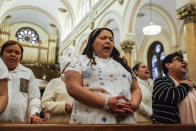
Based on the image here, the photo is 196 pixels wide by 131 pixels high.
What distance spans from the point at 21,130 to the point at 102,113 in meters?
0.64

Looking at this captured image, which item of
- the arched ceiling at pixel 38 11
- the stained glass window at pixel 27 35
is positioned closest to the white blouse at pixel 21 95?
the arched ceiling at pixel 38 11

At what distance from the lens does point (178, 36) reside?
10.3m

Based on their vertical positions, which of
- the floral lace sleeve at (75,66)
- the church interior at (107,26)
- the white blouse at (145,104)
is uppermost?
the church interior at (107,26)

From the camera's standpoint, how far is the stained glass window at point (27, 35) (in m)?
19.2

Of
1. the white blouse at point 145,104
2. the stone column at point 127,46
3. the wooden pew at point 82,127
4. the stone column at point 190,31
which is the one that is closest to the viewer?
the wooden pew at point 82,127

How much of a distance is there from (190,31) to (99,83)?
13.8 ft

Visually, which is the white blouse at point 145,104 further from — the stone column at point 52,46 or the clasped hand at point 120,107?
the stone column at point 52,46

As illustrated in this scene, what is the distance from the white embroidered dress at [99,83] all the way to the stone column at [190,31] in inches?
142

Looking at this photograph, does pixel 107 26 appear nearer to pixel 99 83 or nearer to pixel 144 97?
pixel 144 97

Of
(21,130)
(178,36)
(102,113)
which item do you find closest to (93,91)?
(102,113)

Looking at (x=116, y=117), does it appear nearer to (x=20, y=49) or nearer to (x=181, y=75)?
(x=181, y=75)

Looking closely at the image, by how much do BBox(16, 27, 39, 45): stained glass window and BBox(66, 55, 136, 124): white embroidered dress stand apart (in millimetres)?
18632

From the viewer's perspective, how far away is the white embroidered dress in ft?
4.99

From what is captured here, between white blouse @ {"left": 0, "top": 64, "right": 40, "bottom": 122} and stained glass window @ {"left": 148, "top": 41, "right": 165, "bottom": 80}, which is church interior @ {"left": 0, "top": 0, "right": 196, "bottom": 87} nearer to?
stained glass window @ {"left": 148, "top": 41, "right": 165, "bottom": 80}
